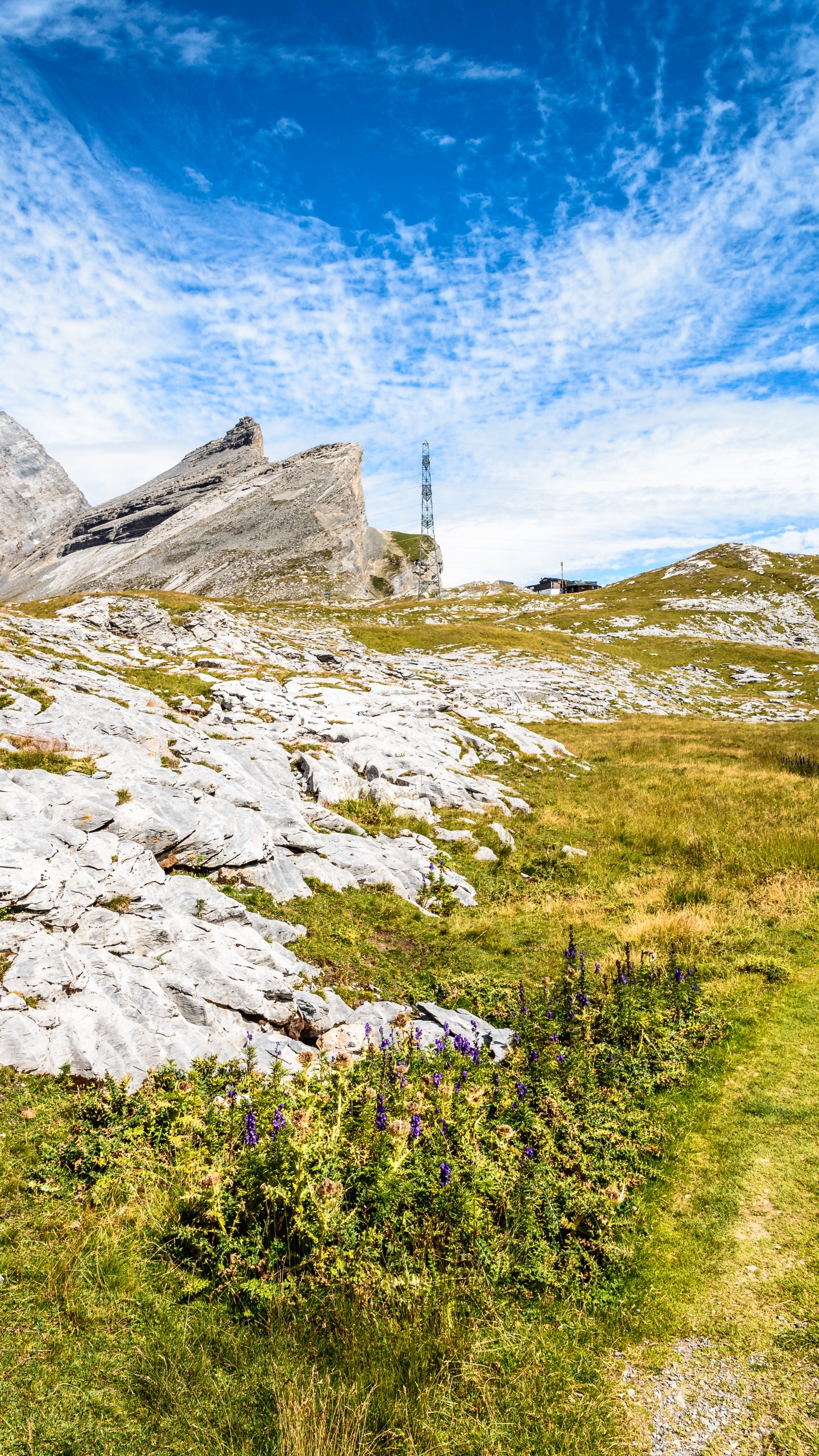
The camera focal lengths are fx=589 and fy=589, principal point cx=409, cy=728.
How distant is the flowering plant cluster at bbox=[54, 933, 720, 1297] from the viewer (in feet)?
15.9

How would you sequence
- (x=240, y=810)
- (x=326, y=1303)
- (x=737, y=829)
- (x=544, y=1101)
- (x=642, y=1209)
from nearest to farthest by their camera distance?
(x=326, y=1303) < (x=642, y=1209) < (x=544, y=1101) < (x=240, y=810) < (x=737, y=829)

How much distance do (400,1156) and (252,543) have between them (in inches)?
6145

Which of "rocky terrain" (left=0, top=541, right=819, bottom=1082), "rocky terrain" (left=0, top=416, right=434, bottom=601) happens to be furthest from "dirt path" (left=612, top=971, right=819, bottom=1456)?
"rocky terrain" (left=0, top=416, right=434, bottom=601)

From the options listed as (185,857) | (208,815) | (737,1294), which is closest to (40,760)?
(208,815)

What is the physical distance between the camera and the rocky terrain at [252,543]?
13562 cm

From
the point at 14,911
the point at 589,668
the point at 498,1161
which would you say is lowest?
the point at 498,1161

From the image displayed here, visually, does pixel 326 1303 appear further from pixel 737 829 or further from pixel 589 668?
pixel 589 668

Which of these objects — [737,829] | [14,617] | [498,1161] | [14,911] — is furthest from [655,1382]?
[14,617]

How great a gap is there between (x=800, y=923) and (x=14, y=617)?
4249 cm

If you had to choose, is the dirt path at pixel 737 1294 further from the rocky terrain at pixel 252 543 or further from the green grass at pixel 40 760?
the rocky terrain at pixel 252 543

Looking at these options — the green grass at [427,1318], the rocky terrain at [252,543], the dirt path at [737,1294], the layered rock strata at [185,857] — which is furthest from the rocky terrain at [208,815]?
the rocky terrain at [252,543]

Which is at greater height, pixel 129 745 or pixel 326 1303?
pixel 129 745

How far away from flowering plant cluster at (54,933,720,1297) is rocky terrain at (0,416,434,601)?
120 m

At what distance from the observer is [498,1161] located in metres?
5.80
